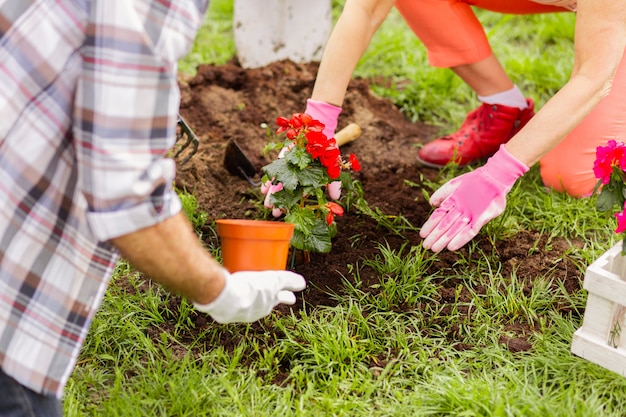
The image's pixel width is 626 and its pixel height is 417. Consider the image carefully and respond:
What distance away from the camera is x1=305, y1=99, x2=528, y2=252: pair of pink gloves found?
89.5 inches

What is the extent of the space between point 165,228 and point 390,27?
3.04 m

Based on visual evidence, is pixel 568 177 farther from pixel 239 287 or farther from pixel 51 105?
pixel 51 105

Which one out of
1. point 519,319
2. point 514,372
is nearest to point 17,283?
point 514,372

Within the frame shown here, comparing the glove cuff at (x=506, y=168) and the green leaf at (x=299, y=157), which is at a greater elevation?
the green leaf at (x=299, y=157)

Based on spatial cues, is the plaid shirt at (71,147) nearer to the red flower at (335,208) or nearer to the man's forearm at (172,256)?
the man's forearm at (172,256)

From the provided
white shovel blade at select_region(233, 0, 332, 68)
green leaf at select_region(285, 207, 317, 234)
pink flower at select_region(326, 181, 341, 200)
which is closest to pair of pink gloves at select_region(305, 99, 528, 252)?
pink flower at select_region(326, 181, 341, 200)

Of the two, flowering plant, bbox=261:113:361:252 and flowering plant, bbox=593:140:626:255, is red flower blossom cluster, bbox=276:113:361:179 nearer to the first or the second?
flowering plant, bbox=261:113:361:252

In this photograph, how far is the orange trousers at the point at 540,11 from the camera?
2.79 meters

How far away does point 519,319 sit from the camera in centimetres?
221

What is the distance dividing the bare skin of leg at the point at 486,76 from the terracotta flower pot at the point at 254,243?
133 cm

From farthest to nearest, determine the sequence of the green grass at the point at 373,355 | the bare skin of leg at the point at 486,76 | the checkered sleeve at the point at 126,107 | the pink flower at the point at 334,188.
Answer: the bare skin of leg at the point at 486,76 → the pink flower at the point at 334,188 → the green grass at the point at 373,355 → the checkered sleeve at the point at 126,107

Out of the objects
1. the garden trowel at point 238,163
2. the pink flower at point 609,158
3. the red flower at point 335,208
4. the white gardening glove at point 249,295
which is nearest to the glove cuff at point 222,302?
the white gardening glove at point 249,295

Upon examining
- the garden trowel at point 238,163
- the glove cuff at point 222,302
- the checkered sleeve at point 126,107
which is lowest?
the garden trowel at point 238,163

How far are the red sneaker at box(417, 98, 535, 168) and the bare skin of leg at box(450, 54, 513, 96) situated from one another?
0.22ft
